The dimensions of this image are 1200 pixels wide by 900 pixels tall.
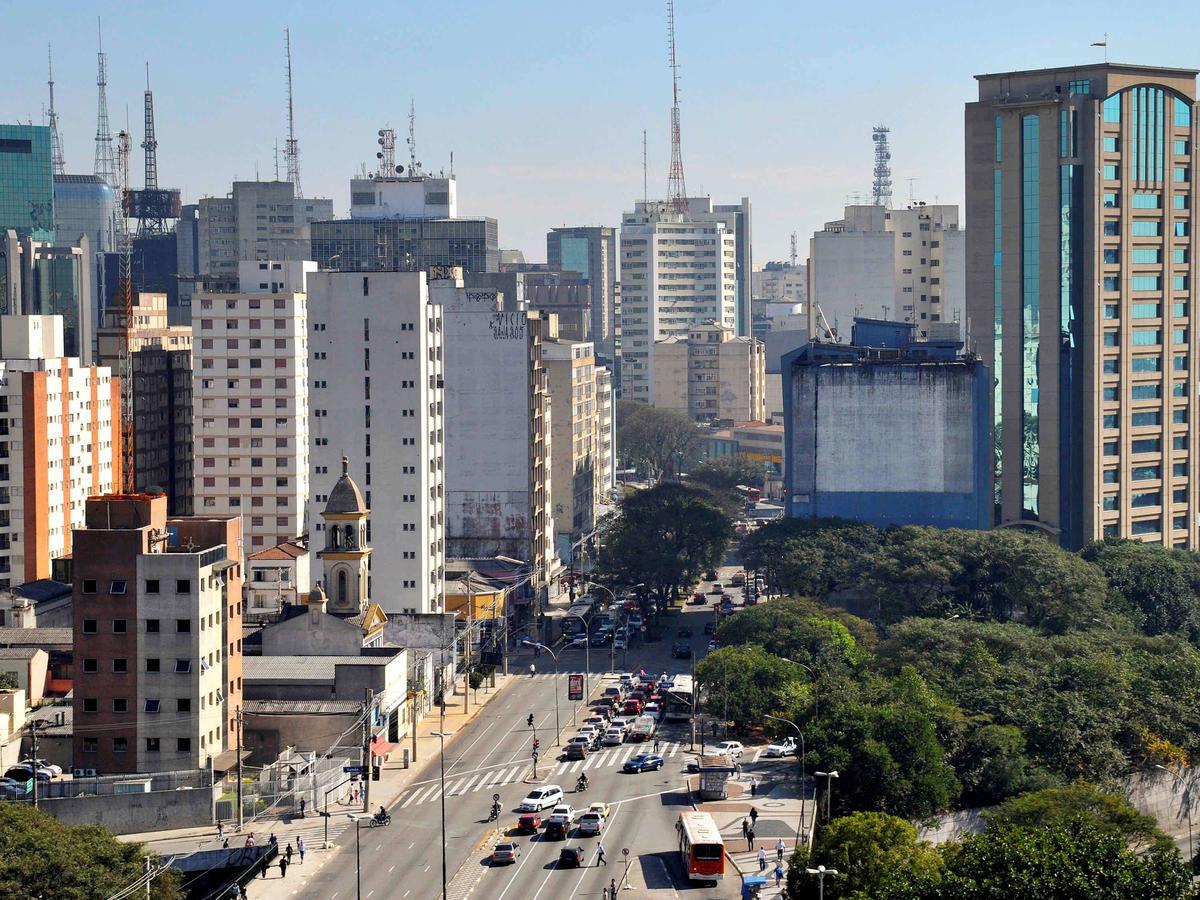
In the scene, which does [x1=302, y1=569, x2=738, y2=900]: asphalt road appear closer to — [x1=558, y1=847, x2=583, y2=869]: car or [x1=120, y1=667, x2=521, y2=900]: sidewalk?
[x1=558, y1=847, x2=583, y2=869]: car

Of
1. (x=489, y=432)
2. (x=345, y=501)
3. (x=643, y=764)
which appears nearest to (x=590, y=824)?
(x=643, y=764)

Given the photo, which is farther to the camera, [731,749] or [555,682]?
[555,682]

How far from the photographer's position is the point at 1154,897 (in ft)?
250

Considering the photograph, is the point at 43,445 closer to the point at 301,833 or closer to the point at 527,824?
the point at 301,833

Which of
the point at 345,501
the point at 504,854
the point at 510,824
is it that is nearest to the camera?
the point at 504,854

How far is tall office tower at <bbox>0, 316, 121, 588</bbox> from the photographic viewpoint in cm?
16162

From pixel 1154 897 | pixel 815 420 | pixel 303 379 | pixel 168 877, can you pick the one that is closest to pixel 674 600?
pixel 815 420

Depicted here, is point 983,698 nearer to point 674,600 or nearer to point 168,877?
point 168,877

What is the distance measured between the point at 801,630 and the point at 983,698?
63.2ft

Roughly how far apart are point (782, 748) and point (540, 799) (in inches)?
666

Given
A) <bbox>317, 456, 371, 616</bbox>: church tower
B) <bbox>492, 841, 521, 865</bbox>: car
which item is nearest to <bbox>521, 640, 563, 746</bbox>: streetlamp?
<bbox>317, 456, 371, 616</bbox>: church tower

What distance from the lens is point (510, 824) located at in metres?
107

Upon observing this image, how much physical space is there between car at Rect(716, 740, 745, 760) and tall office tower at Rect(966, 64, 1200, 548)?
2735 inches

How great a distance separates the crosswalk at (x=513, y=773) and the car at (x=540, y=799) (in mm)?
6250
